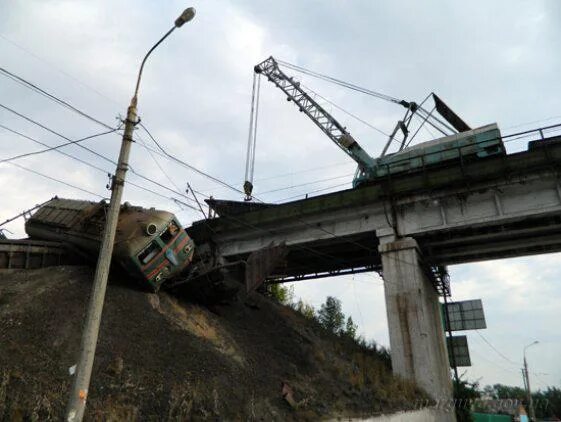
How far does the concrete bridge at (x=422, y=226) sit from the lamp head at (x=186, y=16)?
36.0 ft

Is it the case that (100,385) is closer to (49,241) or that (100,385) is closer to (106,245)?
(106,245)

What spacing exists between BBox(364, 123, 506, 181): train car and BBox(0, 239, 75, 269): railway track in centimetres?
1703

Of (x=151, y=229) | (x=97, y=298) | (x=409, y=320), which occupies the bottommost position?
(x=97, y=298)

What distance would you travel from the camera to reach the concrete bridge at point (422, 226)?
1909 centimetres

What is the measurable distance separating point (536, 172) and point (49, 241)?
22.8 metres

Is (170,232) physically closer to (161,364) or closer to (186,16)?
(161,364)

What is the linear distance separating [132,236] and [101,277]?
761cm

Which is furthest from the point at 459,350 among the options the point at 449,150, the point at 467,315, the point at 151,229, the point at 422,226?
the point at 151,229

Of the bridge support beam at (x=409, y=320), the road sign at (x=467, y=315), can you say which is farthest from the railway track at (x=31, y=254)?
the road sign at (x=467, y=315)

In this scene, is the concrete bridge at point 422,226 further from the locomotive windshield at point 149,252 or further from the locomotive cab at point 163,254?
the locomotive windshield at point 149,252


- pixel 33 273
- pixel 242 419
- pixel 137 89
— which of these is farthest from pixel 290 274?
pixel 137 89

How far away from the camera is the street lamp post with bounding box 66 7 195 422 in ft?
22.8

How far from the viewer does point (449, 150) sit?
23156 millimetres

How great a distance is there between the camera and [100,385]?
9.57m
